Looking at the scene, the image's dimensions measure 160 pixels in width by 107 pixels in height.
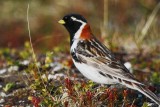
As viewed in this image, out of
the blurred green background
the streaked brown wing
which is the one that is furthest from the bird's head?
the blurred green background

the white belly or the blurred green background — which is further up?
the white belly

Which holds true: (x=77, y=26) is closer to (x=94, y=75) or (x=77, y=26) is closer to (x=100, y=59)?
(x=100, y=59)

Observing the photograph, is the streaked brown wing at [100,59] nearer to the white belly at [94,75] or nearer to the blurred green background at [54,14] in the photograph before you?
the white belly at [94,75]

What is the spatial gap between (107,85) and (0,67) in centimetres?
248

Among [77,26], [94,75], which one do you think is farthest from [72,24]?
[94,75]

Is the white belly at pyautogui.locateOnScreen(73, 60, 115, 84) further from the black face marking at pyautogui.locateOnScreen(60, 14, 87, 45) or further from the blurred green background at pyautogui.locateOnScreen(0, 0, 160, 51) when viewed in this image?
the blurred green background at pyautogui.locateOnScreen(0, 0, 160, 51)

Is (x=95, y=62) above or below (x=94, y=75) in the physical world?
above

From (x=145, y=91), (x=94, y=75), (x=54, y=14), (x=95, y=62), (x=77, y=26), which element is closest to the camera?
(x=145, y=91)

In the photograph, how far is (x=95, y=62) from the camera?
8156 millimetres

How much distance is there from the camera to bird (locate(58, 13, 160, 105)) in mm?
7969

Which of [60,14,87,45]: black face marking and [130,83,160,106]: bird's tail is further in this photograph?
[60,14,87,45]: black face marking

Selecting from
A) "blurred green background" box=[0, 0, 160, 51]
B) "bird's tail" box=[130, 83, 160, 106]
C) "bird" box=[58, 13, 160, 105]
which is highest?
"bird" box=[58, 13, 160, 105]

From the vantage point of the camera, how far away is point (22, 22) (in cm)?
1928

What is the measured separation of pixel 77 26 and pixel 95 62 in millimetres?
722
